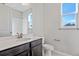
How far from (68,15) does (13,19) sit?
1258 millimetres

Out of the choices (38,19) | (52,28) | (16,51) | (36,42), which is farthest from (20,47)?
(52,28)

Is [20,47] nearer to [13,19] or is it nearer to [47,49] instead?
[13,19]

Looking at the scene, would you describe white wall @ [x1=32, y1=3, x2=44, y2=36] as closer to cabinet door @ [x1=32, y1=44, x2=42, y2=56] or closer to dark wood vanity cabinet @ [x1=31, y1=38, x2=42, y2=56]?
dark wood vanity cabinet @ [x1=31, y1=38, x2=42, y2=56]

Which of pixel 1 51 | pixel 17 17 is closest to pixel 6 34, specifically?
pixel 17 17

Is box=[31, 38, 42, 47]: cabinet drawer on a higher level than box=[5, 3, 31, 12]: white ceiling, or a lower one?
lower

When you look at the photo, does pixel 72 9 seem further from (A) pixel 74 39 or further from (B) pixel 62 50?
(B) pixel 62 50

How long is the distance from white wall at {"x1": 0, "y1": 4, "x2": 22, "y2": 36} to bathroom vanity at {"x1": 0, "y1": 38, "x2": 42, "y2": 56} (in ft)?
0.62

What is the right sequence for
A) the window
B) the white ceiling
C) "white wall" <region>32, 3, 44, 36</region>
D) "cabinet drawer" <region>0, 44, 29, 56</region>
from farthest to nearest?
the window, "white wall" <region>32, 3, 44, 36</region>, the white ceiling, "cabinet drawer" <region>0, 44, 29, 56</region>

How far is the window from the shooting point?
3038mm

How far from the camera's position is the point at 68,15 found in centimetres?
308

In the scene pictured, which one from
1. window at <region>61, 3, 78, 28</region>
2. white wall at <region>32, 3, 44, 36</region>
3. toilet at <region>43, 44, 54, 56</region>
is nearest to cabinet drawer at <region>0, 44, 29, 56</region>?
white wall at <region>32, 3, 44, 36</region>

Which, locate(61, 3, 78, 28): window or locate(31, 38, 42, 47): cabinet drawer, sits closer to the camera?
locate(31, 38, 42, 47): cabinet drawer

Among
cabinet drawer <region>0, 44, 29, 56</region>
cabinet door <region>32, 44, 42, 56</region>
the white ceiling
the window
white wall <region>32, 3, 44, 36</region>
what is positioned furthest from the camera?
the window

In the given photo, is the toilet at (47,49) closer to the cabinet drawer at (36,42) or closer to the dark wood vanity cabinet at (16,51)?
the cabinet drawer at (36,42)
